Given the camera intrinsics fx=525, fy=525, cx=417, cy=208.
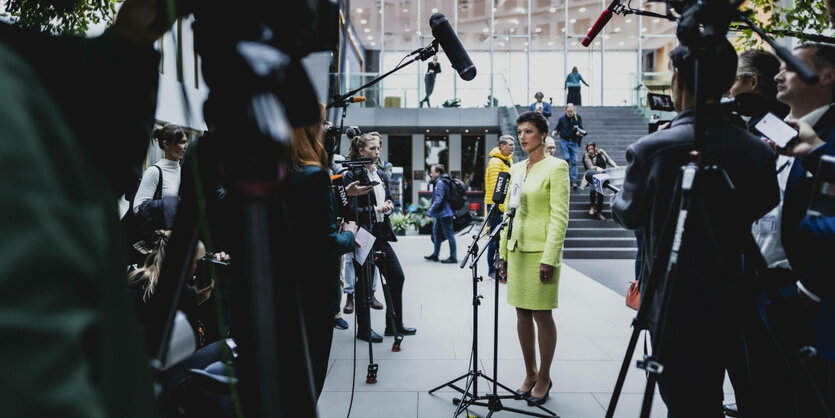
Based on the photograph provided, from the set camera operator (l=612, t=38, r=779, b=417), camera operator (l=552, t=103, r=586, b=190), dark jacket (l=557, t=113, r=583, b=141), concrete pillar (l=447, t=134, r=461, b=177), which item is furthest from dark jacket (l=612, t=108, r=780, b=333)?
concrete pillar (l=447, t=134, r=461, b=177)

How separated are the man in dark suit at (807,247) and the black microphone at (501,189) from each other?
156 centimetres

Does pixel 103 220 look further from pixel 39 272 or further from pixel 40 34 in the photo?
pixel 40 34

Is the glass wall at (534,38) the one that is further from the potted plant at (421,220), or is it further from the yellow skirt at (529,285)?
the yellow skirt at (529,285)

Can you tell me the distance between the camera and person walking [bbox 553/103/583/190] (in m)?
11.8

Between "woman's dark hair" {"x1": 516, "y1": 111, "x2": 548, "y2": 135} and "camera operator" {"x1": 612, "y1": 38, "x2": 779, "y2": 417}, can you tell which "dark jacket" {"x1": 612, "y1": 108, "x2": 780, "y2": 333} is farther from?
"woman's dark hair" {"x1": 516, "y1": 111, "x2": 548, "y2": 135}

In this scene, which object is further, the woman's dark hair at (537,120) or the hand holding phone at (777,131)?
the woman's dark hair at (537,120)

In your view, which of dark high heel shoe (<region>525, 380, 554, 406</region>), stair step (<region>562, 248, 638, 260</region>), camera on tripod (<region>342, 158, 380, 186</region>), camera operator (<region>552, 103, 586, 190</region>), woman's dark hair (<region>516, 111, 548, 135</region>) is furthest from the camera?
camera operator (<region>552, 103, 586, 190</region>)

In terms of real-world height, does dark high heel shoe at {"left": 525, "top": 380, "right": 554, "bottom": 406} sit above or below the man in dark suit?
below

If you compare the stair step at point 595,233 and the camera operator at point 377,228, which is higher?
the camera operator at point 377,228

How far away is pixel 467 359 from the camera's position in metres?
4.09

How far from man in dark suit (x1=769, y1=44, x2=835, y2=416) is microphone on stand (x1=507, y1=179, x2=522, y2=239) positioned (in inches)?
60.5

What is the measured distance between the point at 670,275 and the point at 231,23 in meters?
1.07

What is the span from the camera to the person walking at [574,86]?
1684 centimetres

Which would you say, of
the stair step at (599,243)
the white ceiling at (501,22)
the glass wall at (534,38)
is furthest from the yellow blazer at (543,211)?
the white ceiling at (501,22)
